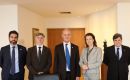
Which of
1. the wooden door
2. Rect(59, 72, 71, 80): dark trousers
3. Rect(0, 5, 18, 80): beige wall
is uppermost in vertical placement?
Rect(0, 5, 18, 80): beige wall

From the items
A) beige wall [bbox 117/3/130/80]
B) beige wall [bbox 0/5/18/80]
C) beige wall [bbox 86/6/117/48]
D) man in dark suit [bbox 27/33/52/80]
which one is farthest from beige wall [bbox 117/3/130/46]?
beige wall [bbox 0/5/18/80]

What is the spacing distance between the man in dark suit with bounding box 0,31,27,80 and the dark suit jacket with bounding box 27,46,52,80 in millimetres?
245

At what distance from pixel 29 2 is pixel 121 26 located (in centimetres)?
227

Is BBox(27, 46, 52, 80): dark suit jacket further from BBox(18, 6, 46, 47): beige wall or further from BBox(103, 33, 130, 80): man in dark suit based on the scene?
BBox(18, 6, 46, 47): beige wall

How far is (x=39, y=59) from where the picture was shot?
4.17 metres

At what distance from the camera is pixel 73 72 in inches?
166

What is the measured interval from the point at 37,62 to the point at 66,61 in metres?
0.51

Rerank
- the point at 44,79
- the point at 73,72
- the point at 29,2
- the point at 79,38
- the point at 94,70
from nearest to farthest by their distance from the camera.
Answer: the point at 44,79
the point at 94,70
the point at 73,72
the point at 29,2
the point at 79,38

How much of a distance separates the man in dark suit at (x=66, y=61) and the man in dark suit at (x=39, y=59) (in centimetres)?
17

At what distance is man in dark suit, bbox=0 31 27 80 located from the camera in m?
4.27

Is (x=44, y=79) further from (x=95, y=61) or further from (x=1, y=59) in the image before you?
(x=1, y=59)

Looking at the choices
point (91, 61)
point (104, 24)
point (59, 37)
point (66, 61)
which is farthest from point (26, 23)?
point (91, 61)

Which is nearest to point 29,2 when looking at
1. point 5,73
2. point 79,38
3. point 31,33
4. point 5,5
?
point 5,5

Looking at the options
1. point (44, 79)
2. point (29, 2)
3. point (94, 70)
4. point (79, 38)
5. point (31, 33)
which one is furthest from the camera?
point (79, 38)
